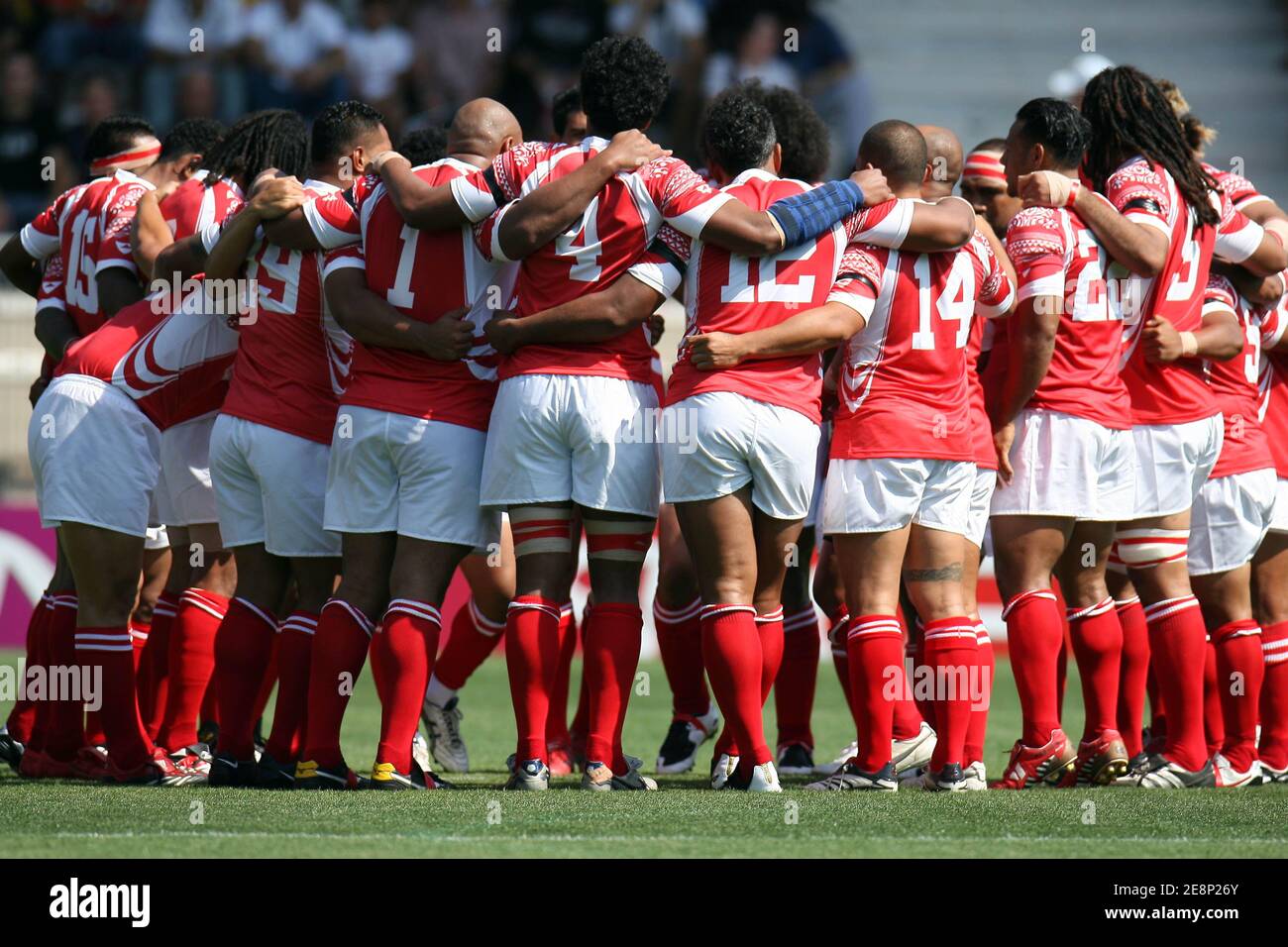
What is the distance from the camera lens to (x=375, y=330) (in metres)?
6.22

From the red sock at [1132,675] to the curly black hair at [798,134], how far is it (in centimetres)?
229

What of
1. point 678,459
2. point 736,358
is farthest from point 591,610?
point 736,358

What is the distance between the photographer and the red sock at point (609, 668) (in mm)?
6188

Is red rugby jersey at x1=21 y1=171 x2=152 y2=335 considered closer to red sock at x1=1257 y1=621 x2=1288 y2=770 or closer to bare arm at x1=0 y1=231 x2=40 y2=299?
bare arm at x1=0 y1=231 x2=40 y2=299

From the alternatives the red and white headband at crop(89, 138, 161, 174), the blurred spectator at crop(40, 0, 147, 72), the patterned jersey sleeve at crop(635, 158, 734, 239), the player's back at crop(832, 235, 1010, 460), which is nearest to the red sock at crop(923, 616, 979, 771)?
the player's back at crop(832, 235, 1010, 460)

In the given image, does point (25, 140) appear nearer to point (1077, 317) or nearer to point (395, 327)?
point (395, 327)

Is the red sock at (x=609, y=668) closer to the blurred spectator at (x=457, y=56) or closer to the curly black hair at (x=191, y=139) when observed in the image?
the curly black hair at (x=191, y=139)

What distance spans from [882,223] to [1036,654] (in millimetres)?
1682

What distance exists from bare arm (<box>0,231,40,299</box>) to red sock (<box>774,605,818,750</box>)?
148 inches

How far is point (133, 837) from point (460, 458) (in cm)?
184

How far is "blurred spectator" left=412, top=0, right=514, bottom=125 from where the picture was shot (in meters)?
16.8

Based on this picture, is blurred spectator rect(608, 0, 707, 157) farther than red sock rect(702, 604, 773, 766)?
Yes
